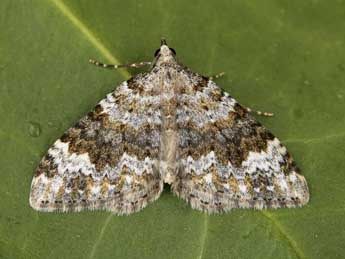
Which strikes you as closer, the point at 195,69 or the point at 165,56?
the point at 165,56

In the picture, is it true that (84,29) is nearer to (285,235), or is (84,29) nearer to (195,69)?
(195,69)

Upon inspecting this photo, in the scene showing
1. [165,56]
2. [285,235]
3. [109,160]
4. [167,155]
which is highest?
[165,56]

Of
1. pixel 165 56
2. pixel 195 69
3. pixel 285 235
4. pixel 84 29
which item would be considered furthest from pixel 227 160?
pixel 84 29

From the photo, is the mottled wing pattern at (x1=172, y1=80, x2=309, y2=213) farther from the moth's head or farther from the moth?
the moth's head

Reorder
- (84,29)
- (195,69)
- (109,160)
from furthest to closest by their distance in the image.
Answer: (195,69)
(84,29)
(109,160)


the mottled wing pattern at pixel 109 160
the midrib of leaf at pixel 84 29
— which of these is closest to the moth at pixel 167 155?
the mottled wing pattern at pixel 109 160

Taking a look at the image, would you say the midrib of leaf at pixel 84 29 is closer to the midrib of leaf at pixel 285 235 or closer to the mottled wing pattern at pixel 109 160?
the mottled wing pattern at pixel 109 160

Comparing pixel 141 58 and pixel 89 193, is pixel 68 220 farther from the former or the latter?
pixel 141 58
